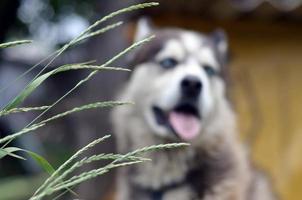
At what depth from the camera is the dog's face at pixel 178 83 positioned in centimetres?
466

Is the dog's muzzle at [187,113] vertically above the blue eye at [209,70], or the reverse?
the blue eye at [209,70]

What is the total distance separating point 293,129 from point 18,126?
13.7 ft

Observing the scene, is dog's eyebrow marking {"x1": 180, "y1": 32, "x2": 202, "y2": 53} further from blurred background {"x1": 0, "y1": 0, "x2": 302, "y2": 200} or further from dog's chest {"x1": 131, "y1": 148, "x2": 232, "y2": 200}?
blurred background {"x1": 0, "y1": 0, "x2": 302, "y2": 200}

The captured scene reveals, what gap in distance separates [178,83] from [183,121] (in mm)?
200

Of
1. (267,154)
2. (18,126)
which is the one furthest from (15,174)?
(267,154)

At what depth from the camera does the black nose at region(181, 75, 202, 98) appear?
4621mm

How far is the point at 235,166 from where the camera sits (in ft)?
15.3

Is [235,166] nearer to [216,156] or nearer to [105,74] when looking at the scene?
[216,156]

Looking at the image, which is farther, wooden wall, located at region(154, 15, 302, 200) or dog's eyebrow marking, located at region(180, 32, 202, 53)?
wooden wall, located at region(154, 15, 302, 200)

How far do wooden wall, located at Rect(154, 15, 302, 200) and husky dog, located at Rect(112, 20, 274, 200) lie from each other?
144 centimetres

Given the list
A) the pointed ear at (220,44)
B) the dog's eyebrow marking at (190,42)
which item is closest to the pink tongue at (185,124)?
the dog's eyebrow marking at (190,42)

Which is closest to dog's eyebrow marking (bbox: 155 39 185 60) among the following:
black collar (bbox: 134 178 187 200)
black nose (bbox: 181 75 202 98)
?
black nose (bbox: 181 75 202 98)

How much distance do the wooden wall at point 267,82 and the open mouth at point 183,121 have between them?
6.00 ft

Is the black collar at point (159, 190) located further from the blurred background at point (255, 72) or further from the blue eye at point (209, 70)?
the blurred background at point (255, 72)
